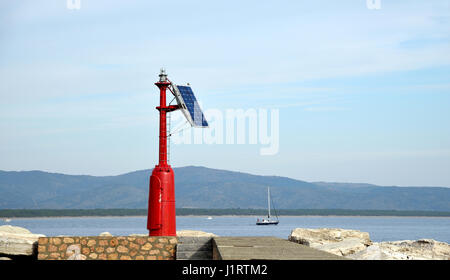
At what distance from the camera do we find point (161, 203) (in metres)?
24.9

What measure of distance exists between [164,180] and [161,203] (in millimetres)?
846

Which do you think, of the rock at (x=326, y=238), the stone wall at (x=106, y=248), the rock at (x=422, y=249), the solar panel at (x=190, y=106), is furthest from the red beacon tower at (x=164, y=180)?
the rock at (x=422, y=249)

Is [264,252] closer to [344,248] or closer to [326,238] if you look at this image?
[344,248]

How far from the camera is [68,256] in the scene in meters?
21.0

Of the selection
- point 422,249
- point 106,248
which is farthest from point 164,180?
point 422,249

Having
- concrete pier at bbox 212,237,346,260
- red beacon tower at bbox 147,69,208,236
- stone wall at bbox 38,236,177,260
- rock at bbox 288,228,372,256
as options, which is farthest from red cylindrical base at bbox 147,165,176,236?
concrete pier at bbox 212,237,346,260

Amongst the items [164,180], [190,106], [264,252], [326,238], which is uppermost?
[190,106]

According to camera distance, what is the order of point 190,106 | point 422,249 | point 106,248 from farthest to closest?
point 190,106 → point 422,249 → point 106,248

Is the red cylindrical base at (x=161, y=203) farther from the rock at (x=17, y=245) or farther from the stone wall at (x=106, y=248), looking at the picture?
→ the rock at (x=17, y=245)

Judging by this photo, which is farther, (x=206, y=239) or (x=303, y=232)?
(x=303, y=232)

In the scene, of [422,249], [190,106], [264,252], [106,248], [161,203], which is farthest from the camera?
[190,106]
